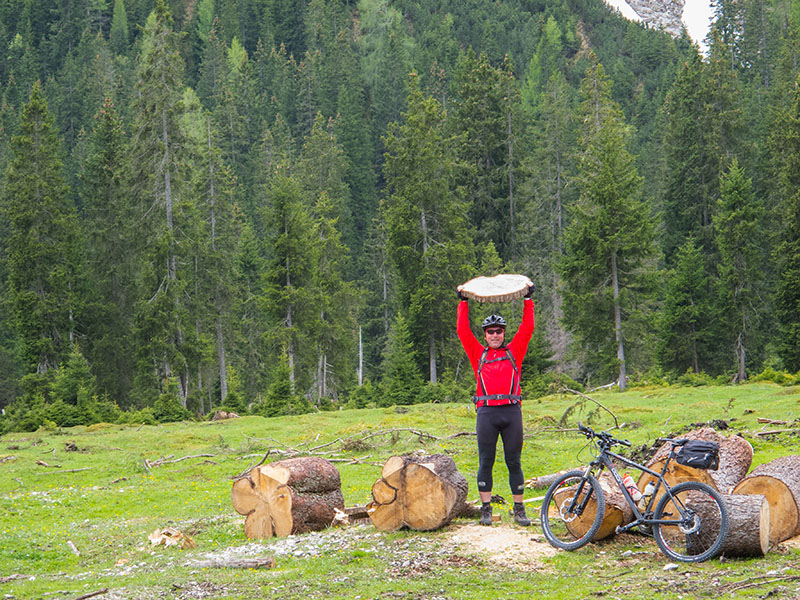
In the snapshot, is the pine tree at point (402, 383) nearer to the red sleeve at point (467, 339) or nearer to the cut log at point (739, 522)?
the red sleeve at point (467, 339)

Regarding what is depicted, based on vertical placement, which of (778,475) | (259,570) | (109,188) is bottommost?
(259,570)

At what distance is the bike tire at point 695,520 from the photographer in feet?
30.0

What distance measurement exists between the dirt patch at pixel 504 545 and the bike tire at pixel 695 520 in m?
1.30

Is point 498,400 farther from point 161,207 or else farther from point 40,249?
point 40,249

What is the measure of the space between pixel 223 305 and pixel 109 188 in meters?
11.6

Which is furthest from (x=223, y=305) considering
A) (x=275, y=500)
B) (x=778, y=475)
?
(x=778, y=475)

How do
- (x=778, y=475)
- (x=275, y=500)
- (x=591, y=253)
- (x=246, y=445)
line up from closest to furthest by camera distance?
(x=778, y=475) → (x=275, y=500) → (x=246, y=445) → (x=591, y=253)

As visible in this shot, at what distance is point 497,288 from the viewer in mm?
11578

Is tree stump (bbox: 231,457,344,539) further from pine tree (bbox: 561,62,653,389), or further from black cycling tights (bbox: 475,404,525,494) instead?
pine tree (bbox: 561,62,653,389)

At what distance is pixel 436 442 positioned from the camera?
2375cm

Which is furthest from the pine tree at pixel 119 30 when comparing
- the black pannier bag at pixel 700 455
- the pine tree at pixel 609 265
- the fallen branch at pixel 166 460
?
the black pannier bag at pixel 700 455

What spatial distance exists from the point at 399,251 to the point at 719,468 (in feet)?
137

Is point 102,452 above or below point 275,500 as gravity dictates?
below

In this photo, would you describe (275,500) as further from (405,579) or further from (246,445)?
(246,445)
